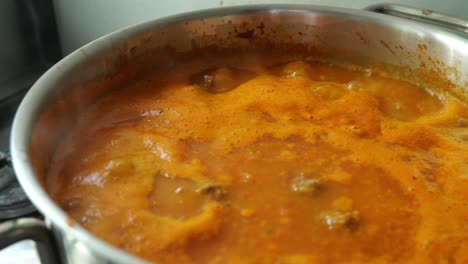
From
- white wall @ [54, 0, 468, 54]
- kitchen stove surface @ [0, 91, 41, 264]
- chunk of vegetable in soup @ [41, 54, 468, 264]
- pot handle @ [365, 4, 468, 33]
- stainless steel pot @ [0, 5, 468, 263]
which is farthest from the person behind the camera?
white wall @ [54, 0, 468, 54]

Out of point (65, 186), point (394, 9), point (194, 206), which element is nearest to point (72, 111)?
point (65, 186)

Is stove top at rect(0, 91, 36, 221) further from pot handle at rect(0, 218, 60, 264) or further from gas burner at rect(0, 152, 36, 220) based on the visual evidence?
pot handle at rect(0, 218, 60, 264)

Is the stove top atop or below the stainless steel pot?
below

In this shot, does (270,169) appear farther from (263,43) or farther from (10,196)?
(10,196)

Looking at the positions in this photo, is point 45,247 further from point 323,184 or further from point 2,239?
point 323,184

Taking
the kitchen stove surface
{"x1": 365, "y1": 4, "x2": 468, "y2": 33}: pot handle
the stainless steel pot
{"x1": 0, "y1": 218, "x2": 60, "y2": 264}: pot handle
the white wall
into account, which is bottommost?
the kitchen stove surface

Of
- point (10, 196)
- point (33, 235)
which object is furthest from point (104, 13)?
point (33, 235)

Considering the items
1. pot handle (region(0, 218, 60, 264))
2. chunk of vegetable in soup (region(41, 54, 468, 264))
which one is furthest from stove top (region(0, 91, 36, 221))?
pot handle (region(0, 218, 60, 264))
